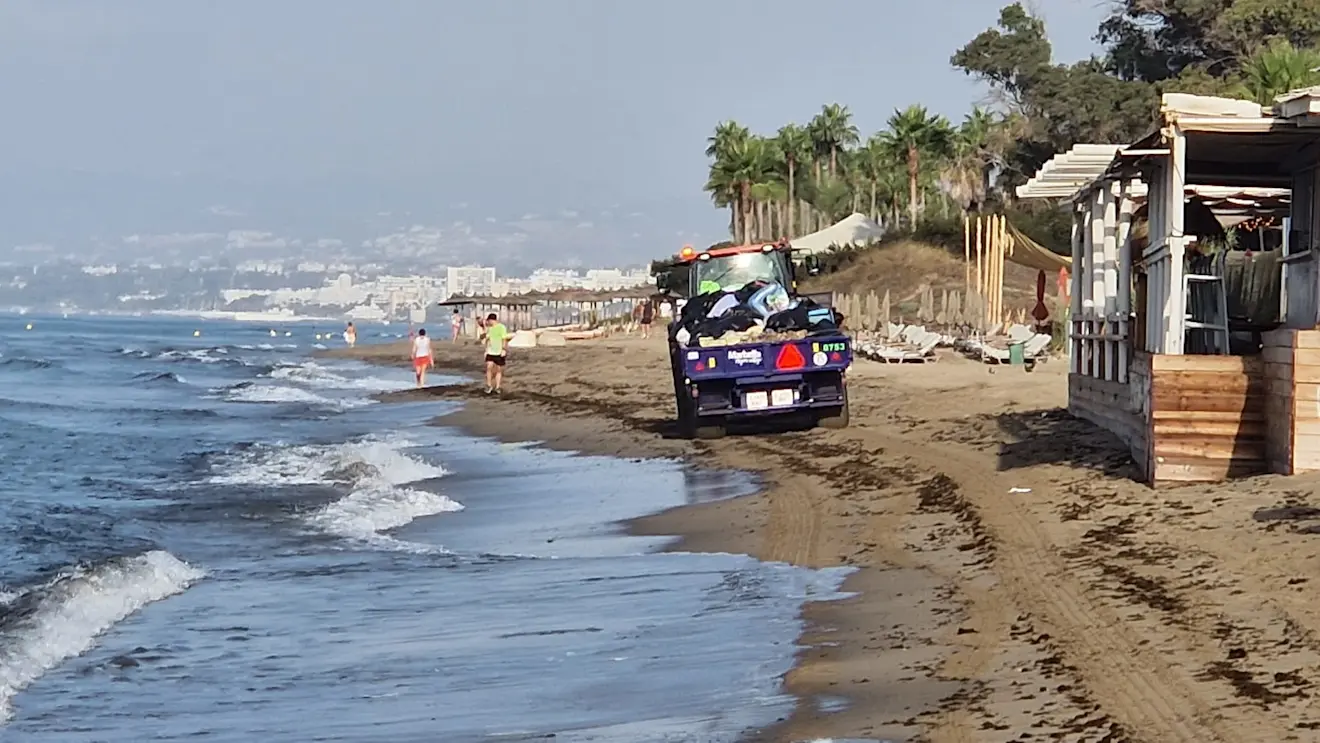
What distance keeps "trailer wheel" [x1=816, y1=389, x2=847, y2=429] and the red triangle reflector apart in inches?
32.9

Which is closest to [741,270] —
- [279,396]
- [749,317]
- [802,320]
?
[749,317]

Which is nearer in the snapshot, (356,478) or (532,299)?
(356,478)

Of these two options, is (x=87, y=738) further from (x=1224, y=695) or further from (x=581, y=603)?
(x=1224, y=695)

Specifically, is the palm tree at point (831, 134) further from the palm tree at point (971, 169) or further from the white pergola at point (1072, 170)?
the white pergola at point (1072, 170)

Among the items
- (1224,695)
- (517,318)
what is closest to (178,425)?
(1224,695)

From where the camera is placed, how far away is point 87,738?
763 centimetres

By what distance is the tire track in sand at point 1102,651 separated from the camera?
5.93m

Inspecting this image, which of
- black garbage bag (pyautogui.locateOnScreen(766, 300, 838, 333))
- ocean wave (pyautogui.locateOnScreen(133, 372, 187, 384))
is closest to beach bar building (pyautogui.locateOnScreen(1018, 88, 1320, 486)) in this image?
black garbage bag (pyautogui.locateOnScreen(766, 300, 838, 333))

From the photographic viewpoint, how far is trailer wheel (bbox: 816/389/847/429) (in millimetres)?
19594

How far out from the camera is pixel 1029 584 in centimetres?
913

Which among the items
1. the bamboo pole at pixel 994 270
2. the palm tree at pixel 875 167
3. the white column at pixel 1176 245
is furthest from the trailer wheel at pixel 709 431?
the palm tree at pixel 875 167

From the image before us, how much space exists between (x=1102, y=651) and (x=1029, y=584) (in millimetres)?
1851

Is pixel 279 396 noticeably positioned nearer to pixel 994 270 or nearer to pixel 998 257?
pixel 994 270

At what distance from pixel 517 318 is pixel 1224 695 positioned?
80.3 metres
